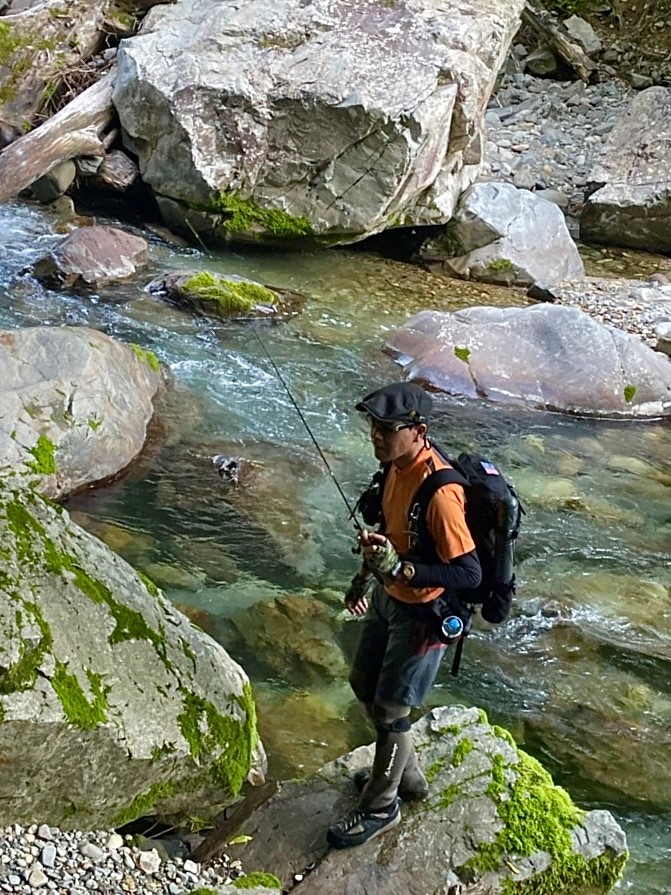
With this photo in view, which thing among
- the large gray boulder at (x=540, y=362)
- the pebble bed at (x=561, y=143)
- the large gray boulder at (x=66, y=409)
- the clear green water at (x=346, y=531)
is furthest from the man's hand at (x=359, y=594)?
the pebble bed at (x=561, y=143)

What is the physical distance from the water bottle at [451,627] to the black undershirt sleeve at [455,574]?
0.53 feet

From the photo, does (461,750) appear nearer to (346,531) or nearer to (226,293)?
(346,531)

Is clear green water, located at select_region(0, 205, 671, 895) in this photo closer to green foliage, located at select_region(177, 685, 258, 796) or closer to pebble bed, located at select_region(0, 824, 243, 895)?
green foliage, located at select_region(177, 685, 258, 796)

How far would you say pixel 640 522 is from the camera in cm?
822

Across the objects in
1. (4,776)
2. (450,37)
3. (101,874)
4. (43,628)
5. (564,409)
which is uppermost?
(450,37)

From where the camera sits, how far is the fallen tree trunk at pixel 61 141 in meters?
12.9

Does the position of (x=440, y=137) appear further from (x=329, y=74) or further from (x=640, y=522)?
(x=640, y=522)

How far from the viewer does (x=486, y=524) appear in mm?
3539

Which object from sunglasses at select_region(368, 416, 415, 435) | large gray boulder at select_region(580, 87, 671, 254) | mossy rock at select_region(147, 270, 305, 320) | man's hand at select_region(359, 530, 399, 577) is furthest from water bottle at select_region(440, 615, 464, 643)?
large gray boulder at select_region(580, 87, 671, 254)

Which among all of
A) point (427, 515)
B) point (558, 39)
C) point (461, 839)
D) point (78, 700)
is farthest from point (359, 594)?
point (558, 39)

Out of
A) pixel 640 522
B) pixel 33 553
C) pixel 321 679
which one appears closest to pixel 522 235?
pixel 640 522

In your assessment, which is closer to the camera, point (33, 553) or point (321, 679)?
point (33, 553)

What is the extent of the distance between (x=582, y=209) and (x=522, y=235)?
3078mm

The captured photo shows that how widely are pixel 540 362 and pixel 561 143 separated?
34.3 feet
